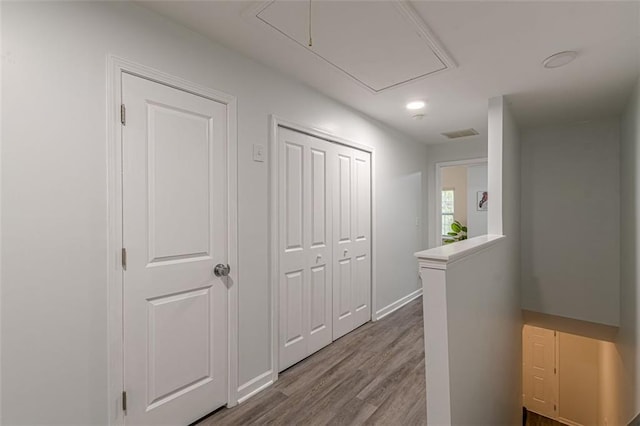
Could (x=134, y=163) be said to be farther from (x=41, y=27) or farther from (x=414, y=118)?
(x=414, y=118)

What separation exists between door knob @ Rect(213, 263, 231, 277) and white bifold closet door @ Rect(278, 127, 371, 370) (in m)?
0.52

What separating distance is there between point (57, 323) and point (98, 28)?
1398 millimetres

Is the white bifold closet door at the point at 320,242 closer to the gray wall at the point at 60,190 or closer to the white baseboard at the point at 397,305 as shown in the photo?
the white baseboard at the point at 397,305

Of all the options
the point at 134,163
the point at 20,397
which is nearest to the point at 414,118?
the point at 134,163

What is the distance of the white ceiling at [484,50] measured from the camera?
155cm

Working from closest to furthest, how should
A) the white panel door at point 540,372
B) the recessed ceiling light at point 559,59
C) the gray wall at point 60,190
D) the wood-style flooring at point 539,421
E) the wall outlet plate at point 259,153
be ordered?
the gray wall at point 60,190 → the recessed ceiling light at point 559,59 → the wall outlet plate at point 259,153 → the wood-style flooring at point 539,421 → the white panel door at point 540,372

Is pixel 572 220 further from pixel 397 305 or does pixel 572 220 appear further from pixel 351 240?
pixel 351 240

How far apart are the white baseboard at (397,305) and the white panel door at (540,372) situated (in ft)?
8.82

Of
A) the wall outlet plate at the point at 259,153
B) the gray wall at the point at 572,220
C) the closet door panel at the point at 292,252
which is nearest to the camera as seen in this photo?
the wall outlet plate at the point at 259,153

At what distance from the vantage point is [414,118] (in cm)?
341

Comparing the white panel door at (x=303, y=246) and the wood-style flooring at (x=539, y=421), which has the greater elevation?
the white panel door at (x=303, y=246)

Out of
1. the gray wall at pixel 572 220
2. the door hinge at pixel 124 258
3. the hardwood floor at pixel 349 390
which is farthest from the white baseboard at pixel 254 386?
the gray wall at pixel 572 220

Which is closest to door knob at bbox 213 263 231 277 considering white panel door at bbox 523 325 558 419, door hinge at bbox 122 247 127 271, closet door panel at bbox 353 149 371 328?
door hinge at bbox 122 247 127 271

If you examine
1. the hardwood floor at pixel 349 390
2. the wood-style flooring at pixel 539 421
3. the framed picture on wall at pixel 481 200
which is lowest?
the wood-style flooring at pixel 539 421
